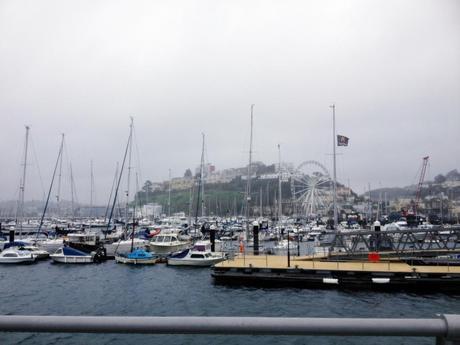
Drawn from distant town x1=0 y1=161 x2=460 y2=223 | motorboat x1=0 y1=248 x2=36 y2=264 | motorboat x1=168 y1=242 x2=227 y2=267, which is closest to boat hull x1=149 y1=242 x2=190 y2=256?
motorboat x1=168 y1=242 x2=227 y2=267

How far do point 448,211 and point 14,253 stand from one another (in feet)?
436

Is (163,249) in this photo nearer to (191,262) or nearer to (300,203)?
(191,262)

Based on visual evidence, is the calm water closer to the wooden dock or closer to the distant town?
the wooden dock

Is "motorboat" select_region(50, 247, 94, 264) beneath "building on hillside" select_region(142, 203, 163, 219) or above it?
beneath

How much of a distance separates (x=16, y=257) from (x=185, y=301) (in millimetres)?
26665

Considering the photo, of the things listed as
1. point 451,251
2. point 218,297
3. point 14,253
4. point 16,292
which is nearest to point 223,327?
point 218,297

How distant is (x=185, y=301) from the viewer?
2544cm

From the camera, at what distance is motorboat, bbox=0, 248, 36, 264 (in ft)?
138

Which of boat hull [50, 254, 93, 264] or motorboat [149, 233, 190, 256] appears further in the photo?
motorboat [149, 233, 190, 256]

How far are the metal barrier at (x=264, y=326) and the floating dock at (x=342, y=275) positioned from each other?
25431 millimetres

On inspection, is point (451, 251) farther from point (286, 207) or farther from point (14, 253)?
point (286, 207)

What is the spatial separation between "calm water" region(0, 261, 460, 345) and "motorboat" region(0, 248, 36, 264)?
26.0 ft

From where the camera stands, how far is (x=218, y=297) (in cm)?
2580

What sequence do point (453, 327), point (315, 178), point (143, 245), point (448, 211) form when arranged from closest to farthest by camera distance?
point (453, 327) → point (143, 245) → point (315, 178) → point (448, 211)
